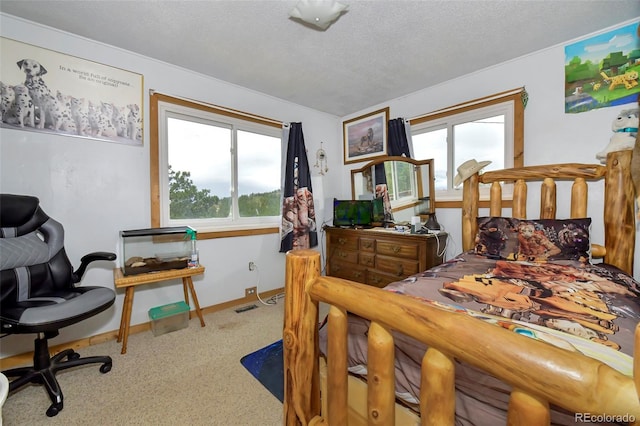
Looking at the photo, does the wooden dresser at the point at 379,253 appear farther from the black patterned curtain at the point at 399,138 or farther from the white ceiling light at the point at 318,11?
the white ceiling light at the point at 318,11

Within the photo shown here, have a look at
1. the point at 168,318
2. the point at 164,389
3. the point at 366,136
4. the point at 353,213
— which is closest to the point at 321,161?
the point at 366,136

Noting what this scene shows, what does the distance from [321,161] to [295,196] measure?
2.43 ft

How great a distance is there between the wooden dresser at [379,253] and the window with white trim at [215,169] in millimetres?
854

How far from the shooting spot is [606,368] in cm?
37

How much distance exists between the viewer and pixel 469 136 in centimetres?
259

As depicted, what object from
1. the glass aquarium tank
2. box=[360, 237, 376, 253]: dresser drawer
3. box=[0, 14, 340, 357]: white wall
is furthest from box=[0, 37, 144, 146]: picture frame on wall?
box=[360, 237, 376, 253]: dresser drawer

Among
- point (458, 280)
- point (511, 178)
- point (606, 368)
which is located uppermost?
point (511, 178)

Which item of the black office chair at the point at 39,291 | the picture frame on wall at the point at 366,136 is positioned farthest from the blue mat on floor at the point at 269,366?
the picture frame on wall at the point at 366,136

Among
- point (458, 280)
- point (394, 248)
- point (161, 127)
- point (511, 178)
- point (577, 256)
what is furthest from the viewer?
point (394, 248)

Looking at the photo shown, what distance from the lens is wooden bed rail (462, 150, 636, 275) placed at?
1735 mm

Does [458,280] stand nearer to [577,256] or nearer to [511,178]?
[577,256]

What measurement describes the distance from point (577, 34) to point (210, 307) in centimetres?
387

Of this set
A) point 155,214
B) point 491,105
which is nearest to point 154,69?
point 155,214

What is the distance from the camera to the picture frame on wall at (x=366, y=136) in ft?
10.7
